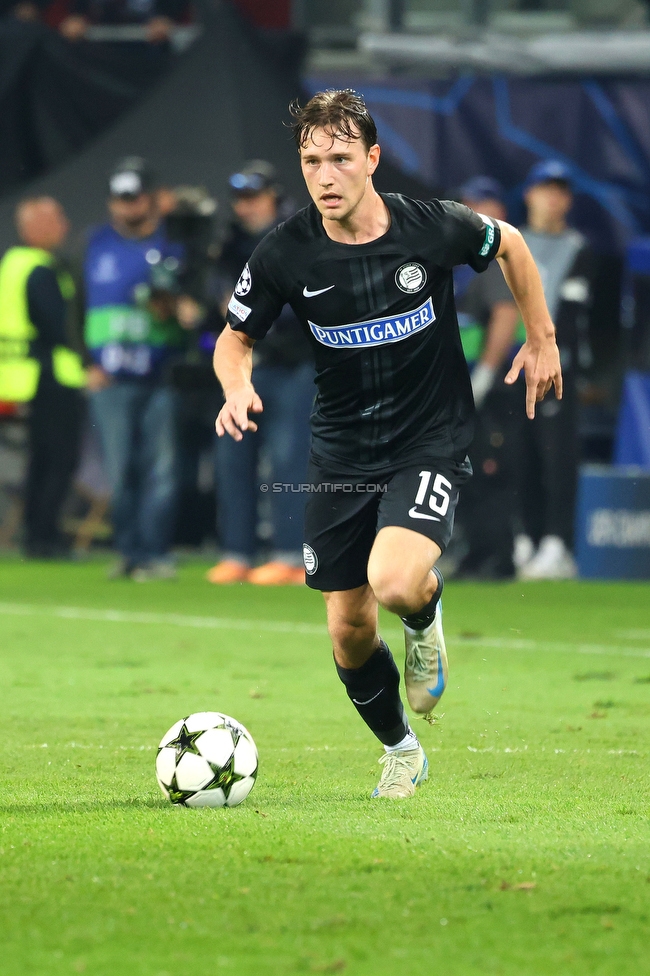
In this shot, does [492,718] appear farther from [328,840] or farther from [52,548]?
[52,548]

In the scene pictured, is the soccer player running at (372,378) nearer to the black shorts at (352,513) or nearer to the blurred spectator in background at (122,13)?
the black shorts at (352,513)

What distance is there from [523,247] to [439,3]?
11862mm

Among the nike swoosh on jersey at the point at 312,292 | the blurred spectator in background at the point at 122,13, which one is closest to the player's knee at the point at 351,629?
the nike swoosh on jersey at the point at 312,292

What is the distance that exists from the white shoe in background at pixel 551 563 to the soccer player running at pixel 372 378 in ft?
25.2

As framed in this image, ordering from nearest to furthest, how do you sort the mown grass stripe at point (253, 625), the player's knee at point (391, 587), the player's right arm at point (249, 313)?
the player's knee at point (391, 587) < the player's right arm at point (249, 313) < the mown grass stripe at point (253, 625)

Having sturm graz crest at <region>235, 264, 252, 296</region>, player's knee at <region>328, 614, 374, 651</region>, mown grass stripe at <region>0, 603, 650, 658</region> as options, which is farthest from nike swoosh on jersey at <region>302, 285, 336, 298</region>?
mown grass stripe at <region>0, 603, 650, 658</region>

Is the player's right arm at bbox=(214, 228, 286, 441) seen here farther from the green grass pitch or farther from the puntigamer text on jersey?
the green grass pitch

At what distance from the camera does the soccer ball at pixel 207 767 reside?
5.23 m

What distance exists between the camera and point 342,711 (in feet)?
24.5

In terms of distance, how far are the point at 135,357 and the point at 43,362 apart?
1848 mm

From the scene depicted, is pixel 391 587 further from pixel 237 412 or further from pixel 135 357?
pixel 135 357

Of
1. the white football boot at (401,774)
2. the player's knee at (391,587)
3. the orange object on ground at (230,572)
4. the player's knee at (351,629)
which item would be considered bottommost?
the orange object on ground at (230,572)

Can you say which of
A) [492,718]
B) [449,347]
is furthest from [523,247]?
[492,718]

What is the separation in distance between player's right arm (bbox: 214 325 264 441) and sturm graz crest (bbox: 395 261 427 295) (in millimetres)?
518
